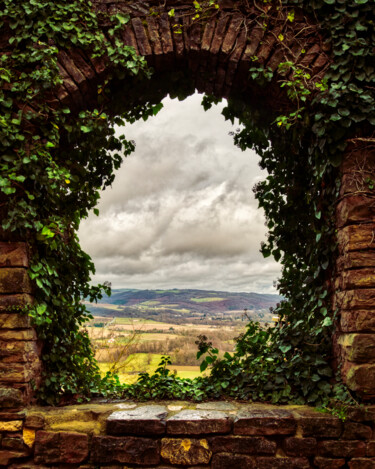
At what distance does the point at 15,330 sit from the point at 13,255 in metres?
0.58

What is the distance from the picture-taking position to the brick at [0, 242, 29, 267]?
259 cm

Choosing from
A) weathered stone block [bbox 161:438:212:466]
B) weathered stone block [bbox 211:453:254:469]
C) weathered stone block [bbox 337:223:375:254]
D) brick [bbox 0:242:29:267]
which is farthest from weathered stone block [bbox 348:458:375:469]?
brick [bbox 0:242:29:267]

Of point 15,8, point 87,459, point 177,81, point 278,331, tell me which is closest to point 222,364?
point 278,331

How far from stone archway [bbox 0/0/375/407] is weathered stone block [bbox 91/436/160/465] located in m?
0.74

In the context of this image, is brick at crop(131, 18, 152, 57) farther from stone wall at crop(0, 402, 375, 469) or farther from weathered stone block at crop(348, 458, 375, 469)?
weathered stone block at crop(348, 458, 375, 469)

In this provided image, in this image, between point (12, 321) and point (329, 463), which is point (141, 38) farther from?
point (329, 463)

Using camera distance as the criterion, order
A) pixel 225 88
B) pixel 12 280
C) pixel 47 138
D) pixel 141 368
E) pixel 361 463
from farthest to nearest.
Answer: pixel 141 368 < pixel 225 88 < pixel 47 138 < pixel 12 280 < pixel 361 463

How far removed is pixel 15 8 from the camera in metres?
2.71

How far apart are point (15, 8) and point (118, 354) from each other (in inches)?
142

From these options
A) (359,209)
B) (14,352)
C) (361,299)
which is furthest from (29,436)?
(359,209)

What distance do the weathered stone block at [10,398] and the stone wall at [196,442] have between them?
10 centimetres

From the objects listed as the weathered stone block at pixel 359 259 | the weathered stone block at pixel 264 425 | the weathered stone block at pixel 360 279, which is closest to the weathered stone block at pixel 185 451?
the weathered stone block at pixel 264 425

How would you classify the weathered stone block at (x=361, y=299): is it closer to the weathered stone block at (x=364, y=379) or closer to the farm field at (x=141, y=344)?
the weathered stone block at (x=364, y=379)

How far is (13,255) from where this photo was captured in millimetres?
2598
